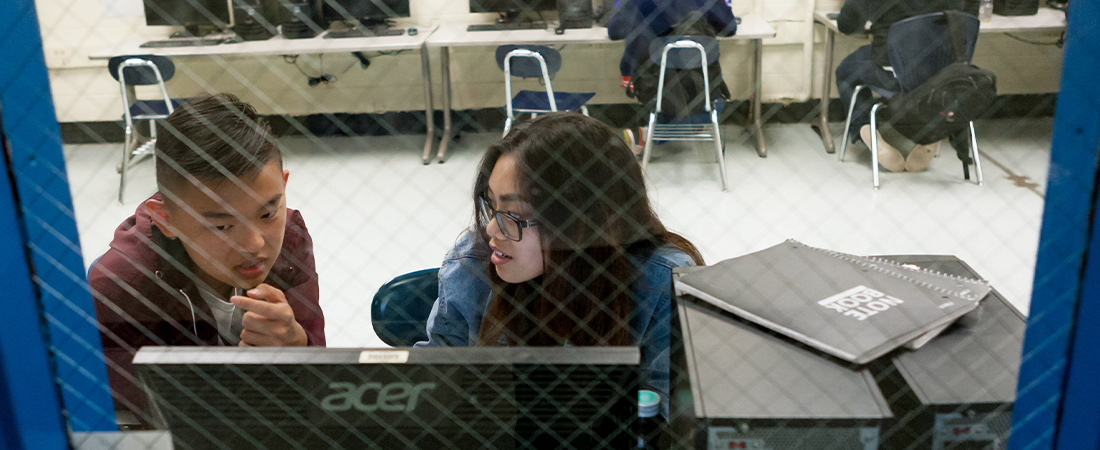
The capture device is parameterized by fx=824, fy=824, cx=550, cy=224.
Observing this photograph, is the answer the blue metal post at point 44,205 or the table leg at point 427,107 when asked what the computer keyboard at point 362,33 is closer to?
the table leg at point 427,107

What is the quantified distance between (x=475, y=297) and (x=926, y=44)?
2860 mm

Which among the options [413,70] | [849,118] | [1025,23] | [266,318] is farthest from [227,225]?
[1025,23]

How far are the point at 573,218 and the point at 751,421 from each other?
51 centimetres

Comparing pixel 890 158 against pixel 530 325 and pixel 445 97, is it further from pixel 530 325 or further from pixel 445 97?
pixel 530 325

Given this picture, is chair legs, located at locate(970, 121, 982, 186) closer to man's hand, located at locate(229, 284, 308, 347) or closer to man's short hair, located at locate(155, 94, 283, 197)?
man's short hair, located at locate(155, 94, 283, 197)

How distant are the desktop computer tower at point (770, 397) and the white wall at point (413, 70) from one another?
3.98 metres

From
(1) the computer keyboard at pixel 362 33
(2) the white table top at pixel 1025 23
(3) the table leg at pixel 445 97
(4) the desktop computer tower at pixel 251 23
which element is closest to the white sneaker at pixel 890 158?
(2) the white table top at pixel 1025 23

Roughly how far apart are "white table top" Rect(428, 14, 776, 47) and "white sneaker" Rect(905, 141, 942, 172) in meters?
0.86

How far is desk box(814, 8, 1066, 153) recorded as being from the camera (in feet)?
12.7

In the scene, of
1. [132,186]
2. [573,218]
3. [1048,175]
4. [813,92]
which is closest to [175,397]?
[573,218]

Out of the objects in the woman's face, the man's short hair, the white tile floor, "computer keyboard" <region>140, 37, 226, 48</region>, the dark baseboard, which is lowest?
the white tile floor

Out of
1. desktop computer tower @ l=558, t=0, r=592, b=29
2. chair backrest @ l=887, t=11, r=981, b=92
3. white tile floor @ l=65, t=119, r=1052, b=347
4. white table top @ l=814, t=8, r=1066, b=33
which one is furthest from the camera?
desktop computer tower @ l=558, t=0, r=592, b=29

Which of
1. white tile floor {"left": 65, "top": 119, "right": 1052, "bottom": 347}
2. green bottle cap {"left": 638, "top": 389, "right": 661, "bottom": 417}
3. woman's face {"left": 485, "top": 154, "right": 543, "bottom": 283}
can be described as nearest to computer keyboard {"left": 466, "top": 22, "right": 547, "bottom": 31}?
white tile floor {"left": 65, "top": 119, "right": 1052, "bottom": 347}

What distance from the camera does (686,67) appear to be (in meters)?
3.45
